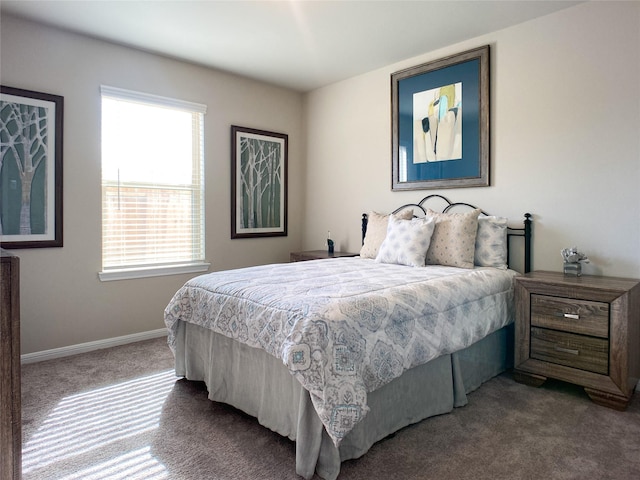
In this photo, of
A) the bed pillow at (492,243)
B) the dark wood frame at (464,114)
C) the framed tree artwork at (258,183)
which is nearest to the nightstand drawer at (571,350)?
the bed pillow at (492,243)

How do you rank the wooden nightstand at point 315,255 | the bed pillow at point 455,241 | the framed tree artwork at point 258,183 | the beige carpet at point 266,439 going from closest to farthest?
the beige carpet at point 266,439, the bed pillow at point 455,241, the wooden nightstand at point 315,255, the framed tree artwork at point 258,183

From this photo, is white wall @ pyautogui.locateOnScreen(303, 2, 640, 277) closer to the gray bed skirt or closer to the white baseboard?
the gray bed skirt

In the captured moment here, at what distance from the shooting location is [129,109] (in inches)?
144

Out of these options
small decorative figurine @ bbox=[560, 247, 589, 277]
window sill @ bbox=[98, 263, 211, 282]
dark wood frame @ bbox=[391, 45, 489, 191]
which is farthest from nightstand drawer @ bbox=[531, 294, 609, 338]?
window sill @ bbox=[98, 263, 211, 282]

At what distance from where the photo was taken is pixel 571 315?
98.7 inches

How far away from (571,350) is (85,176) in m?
3.78

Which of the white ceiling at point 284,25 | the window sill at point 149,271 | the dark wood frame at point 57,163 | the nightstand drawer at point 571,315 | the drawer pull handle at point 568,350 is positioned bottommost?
the drawer pull handle at point 568,350

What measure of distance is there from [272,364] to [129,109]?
9.19 ft

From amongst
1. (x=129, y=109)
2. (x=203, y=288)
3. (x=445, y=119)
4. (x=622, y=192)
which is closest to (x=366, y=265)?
(x=203, y=288)

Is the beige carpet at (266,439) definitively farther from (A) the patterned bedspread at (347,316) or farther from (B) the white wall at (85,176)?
(B) the white wall at (85,176)

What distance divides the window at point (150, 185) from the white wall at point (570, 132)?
A: 2.23 m

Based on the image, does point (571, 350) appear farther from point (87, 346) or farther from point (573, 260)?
point (87, 346)

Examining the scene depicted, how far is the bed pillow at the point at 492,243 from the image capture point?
123 inches

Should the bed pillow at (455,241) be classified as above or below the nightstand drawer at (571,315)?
above
